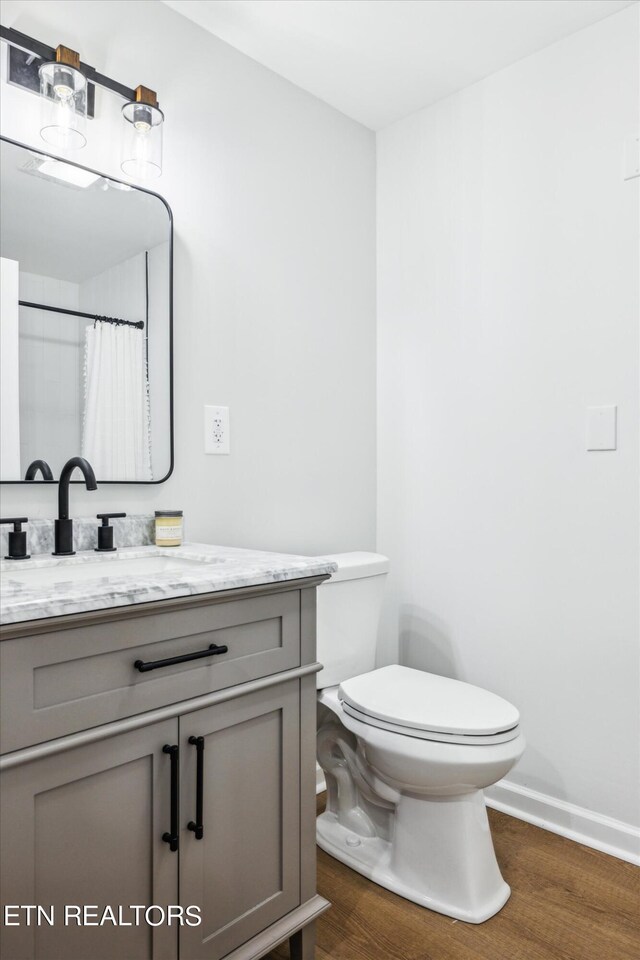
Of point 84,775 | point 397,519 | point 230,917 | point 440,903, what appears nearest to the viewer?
point 84,775

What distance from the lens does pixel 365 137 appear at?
7.87 ft

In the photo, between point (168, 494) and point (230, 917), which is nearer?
point (230, 917)

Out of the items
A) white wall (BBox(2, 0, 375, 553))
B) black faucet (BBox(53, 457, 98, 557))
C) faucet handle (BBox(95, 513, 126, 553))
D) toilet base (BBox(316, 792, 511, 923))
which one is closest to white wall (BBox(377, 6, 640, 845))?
white wall (BBox(2, 0, 375, 553))

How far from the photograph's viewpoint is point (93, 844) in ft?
3.33

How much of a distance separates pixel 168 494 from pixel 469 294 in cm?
120

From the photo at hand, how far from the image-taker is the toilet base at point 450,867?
154cm

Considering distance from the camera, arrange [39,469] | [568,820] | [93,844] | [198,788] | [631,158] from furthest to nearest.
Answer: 1. [568,820]
2. [631,158]
3. [39,469]
4. [198,788]
5. [93,844]

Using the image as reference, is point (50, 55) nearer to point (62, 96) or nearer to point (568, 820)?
point (62, 96)

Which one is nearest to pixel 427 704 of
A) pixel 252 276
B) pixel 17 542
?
pixel 17 542

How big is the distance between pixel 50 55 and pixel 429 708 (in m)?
1.80

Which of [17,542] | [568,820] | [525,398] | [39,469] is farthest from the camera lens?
[525,398]

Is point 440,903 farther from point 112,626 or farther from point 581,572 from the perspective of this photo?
point 112,626

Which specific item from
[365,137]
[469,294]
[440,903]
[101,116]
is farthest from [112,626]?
[365,137]

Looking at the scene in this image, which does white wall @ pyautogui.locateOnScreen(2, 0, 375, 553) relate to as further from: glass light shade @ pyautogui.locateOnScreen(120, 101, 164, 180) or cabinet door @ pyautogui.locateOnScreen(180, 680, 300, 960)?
cabinet door @ pyautogui.locateOnScreen(180, 680, 300, 960)
